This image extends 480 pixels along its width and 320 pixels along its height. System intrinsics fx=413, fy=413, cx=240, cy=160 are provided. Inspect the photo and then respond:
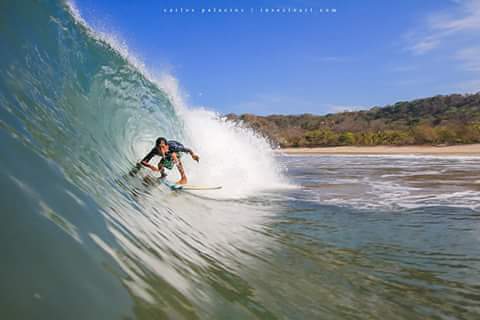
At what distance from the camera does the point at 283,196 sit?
9.69m

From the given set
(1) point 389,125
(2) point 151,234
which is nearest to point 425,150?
(2) point 151,234

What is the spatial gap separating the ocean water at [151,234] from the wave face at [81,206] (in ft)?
0.04

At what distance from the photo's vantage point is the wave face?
1.84m

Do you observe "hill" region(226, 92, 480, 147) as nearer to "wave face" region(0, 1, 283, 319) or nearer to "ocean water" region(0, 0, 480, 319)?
"wave face" region(0, 1, 283, 319)

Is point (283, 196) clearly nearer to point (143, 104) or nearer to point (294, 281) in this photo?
point (143, 104)

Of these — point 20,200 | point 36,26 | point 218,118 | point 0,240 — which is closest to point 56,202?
point 20,200

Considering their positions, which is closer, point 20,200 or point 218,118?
point 20,200

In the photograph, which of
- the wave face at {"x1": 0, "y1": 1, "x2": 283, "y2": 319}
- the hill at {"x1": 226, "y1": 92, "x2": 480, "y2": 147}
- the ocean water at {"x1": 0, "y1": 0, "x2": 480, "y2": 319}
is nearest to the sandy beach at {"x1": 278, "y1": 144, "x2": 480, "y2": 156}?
the hill at {"x1": 226, "y1": 92, "x2": 480, "y2": 147}

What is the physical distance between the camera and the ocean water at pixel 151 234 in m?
1.98

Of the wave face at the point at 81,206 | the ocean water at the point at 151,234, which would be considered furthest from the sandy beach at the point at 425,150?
the wave face at the point at 81,206

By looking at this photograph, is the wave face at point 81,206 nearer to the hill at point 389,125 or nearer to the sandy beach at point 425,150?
the hill at point 389,125

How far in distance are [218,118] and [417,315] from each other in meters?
13.2

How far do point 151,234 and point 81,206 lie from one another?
2.37 feet

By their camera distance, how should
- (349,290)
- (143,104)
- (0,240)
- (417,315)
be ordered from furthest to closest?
1. (143,104)
2. (349,290)
3. (417,315)
4. (0,240)
